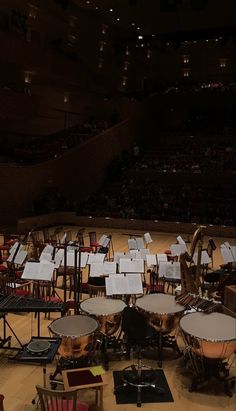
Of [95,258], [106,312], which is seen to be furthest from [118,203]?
[106,312]

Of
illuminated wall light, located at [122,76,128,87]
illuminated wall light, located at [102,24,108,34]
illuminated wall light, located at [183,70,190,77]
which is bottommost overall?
illuminated wall light, located at [122,76,128,87]

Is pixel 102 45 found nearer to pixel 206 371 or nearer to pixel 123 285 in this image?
pixel 123 285

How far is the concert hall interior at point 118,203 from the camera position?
4.34 metres

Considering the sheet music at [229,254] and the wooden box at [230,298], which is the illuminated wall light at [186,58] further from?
the wooden box at [230,298]

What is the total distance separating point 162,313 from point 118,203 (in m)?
11.8

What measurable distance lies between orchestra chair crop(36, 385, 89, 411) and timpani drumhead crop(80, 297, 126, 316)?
4.19ft

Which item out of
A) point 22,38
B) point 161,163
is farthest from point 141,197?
point 22,38

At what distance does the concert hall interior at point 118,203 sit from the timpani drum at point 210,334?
0.02 metres

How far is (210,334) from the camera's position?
4098 millimetres

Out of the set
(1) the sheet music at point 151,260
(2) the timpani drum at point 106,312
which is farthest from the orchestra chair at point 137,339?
(1) the sheet music at point 151,260

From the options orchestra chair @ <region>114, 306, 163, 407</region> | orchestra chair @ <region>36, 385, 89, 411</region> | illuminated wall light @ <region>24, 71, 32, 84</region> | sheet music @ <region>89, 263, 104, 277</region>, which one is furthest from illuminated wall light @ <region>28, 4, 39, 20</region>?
orchestra chair @ <region>36, 385, 89, 411</region>

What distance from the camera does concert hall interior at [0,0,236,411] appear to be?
171 inches

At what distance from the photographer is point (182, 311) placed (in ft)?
15.5

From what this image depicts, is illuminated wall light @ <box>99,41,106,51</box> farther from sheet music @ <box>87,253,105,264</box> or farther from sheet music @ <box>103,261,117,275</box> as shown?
sheet music @ <box>103,261,117,275</box>
